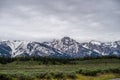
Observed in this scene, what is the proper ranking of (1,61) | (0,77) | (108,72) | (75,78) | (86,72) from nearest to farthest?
1. (0,77)
2. (75,78)
3. (86,72)
4. (108,72)
5. (1,61)

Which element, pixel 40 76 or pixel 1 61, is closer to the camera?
pixel 40 76

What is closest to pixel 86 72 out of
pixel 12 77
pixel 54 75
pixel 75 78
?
pixel 75 78

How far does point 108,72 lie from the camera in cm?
9019

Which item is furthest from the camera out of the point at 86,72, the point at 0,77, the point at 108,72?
the point at 108,72

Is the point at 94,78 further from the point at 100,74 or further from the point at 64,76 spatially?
the point at 64,76

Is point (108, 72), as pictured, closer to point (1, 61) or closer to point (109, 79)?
point (109, 79)

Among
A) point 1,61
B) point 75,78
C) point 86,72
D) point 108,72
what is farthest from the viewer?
point 1,61

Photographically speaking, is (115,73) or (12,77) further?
(115,73)

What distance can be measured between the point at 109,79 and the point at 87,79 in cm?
755

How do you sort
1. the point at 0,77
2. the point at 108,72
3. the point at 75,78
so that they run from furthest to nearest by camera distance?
the point at 108,72 < the point at 75,78 < the point at 0,77

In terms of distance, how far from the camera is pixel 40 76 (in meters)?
61.3

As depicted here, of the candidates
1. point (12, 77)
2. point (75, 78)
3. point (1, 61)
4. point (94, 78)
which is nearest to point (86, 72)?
point (94, 78)

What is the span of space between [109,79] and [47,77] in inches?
895

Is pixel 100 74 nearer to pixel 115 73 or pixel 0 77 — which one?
pixel 115 73
